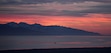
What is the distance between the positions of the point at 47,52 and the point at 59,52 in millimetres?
1209

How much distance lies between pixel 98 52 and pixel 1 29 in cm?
13410

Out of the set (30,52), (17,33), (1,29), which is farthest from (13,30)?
(30,52)

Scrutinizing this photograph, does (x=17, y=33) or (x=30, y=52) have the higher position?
(x=30, y=52)

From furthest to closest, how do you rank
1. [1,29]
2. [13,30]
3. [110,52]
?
[13,30] → [1,29] → [110,52]

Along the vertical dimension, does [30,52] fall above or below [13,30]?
above

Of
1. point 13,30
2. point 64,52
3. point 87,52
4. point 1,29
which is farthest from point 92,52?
point 13,30

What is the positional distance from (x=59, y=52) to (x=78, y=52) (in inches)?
73.7

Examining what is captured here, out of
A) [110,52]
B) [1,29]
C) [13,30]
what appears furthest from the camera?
[13,30]

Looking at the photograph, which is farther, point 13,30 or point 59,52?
point 13,30

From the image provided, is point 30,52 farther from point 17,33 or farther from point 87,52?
point 17,33

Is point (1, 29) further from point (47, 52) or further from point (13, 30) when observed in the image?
point (47, 52)

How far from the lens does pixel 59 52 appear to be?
31.4m

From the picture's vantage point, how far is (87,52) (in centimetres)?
3158

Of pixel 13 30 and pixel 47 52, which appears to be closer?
pixel 47 52
